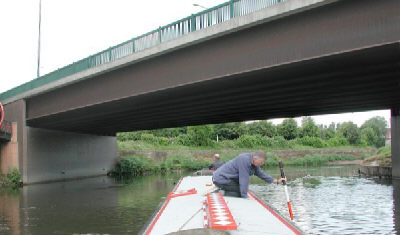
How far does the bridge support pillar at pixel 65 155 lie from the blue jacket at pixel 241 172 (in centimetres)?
2442

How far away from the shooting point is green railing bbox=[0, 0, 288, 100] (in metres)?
14.3

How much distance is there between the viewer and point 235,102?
21156 mm

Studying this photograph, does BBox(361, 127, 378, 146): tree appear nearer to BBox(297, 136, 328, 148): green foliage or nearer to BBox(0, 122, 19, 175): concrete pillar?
BBox(297, 136, 328, 148): green foliage

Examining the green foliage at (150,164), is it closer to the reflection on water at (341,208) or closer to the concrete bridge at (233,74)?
the concrete bridge at (233,74)

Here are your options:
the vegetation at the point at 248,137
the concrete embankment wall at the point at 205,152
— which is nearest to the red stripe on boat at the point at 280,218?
the concrete embankment wall at the point at 205,152

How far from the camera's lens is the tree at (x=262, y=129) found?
77.2 meters

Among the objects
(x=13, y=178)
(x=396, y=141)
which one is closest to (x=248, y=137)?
(x=396, y=141)

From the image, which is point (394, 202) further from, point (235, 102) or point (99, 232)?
point (99, 232)

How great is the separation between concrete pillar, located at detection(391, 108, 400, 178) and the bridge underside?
834 millimetres

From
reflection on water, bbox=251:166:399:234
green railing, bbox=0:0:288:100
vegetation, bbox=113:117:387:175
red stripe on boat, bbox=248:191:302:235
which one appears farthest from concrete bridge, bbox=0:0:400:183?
vegetation, bbox=113:117:387:175

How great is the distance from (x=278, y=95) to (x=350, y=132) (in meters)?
74.8

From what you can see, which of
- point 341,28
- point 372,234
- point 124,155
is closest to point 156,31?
point 341,28

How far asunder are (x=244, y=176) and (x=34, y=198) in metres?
16.2

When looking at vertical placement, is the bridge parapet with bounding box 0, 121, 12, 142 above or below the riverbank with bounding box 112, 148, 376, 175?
above
